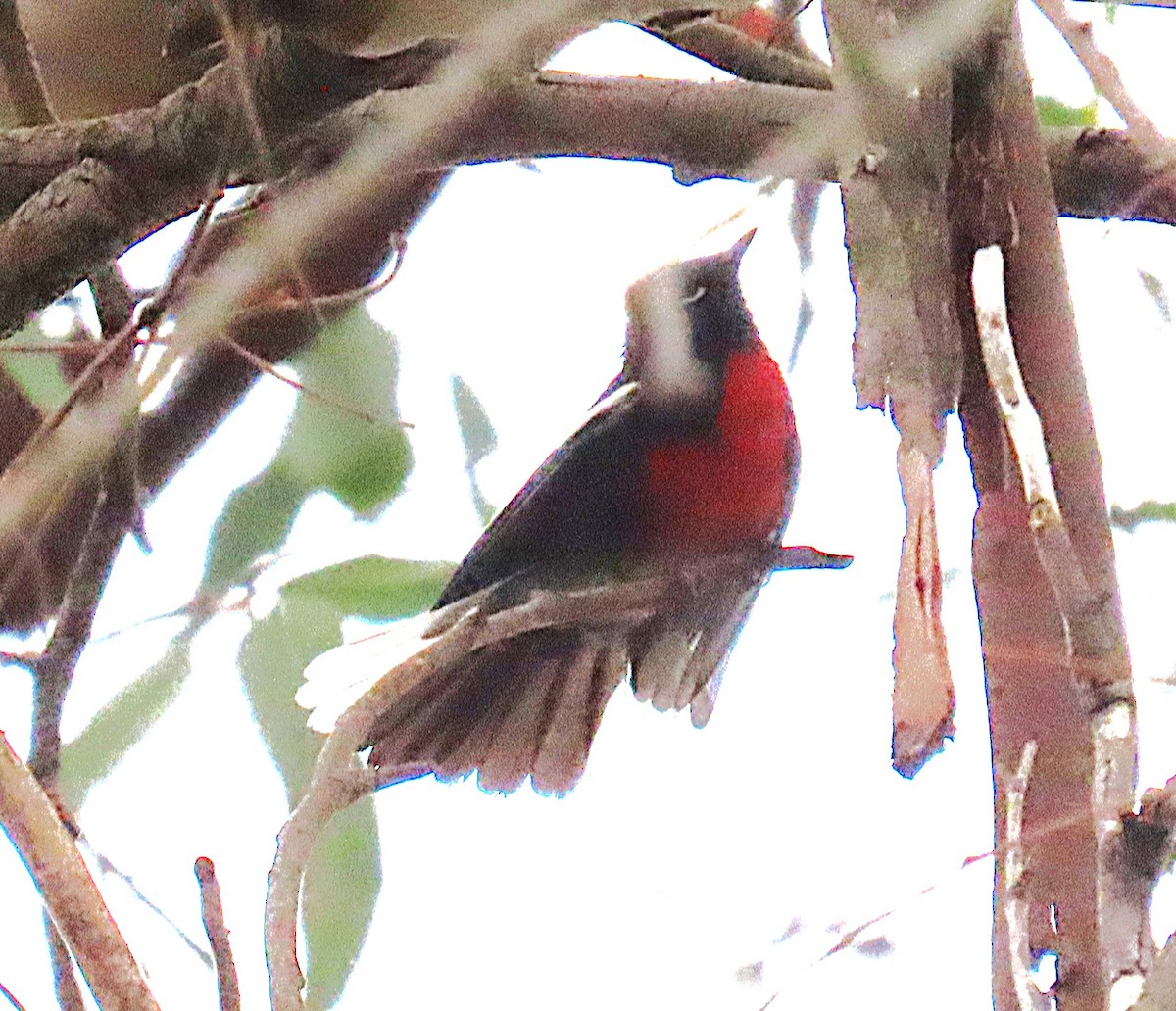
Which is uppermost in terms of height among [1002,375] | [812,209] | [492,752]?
[812,209]

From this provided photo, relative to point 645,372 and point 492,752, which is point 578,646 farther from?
point 645,372

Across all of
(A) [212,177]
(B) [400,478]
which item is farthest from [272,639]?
(A) [212,177]

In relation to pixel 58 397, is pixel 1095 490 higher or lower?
lower

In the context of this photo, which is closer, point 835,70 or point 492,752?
point 835,70

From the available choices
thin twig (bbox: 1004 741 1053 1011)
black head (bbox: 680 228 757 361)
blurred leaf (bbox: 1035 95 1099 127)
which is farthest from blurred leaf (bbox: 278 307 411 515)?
thin twig (bbox: 1004 741 1053 1011)

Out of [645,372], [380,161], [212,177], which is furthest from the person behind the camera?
[645,372]

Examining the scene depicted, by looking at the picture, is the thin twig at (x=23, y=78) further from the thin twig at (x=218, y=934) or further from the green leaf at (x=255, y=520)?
the thin twig at (x=218, y=934)
